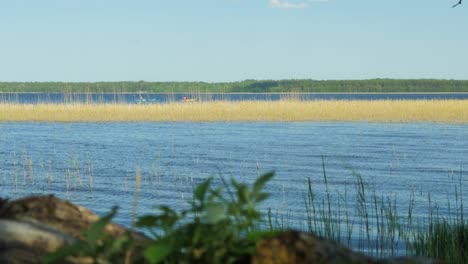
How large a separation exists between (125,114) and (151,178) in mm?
25784

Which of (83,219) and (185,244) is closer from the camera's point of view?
(185,244)

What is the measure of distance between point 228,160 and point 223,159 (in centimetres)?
35

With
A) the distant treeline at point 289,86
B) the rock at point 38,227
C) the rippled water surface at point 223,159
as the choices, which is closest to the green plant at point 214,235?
the rock at point 38,227

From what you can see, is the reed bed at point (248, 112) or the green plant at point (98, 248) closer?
the green plant at point (98, 248)

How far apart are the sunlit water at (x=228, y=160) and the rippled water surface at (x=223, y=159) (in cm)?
3

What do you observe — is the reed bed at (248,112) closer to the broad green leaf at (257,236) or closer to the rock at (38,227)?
the rock at (38,227)

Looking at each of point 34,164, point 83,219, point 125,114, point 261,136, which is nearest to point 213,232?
point 83,219

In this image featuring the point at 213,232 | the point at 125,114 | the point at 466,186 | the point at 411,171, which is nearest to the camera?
the point at 213,232

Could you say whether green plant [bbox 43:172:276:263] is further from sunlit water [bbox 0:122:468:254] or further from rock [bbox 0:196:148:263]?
sunlit water [bbox 0:122:468:254]

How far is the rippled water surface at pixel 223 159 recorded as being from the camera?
16.6 m

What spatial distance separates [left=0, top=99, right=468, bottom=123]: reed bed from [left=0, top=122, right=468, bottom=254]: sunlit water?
3.71 metres

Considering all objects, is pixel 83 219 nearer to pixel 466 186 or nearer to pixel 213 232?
pixel 213 232

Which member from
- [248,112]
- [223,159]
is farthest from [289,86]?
[223,159]

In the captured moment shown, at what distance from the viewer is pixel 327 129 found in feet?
118
